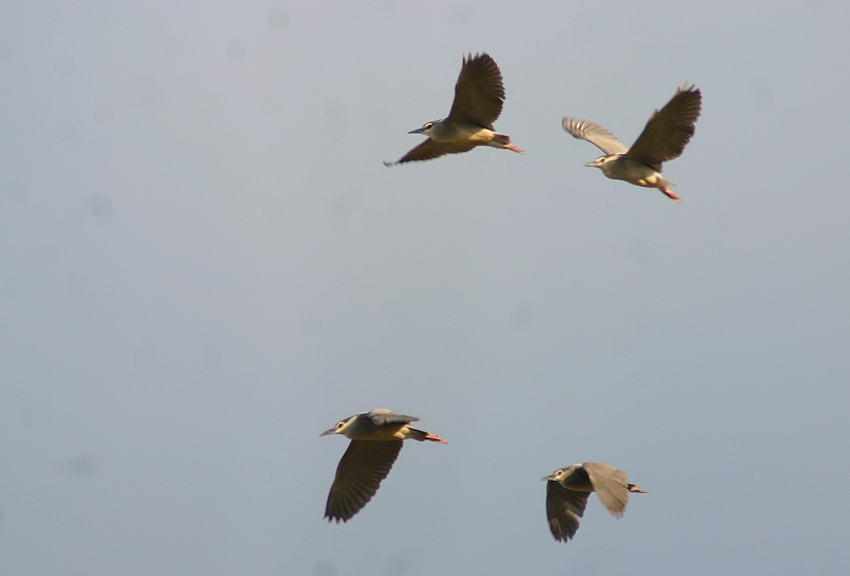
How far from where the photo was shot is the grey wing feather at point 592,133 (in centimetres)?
1872

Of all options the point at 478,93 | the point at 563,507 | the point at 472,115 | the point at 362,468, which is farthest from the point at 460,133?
the point at 563,507

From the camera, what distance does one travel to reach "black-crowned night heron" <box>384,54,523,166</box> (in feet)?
49.6

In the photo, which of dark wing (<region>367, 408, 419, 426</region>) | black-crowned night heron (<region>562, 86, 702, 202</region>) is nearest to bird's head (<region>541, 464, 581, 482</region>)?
dark wing (<region>367, 408, 419, 426</region>)

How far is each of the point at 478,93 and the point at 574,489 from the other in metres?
6.04

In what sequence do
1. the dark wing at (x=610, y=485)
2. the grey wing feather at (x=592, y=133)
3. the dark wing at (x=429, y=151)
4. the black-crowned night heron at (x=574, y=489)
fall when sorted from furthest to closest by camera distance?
1. the grey wing feather at (x=592, y=133)
2. the dark wing at (x=429, y=151)
3. the black-crowned night heron at (x=574, y=489)
4. the dark wing at (x=610, y=485)

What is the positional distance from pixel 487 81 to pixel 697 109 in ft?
10.1

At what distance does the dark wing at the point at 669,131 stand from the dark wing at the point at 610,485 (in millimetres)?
4952

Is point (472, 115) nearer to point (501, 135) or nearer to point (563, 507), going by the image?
point (501, 135)

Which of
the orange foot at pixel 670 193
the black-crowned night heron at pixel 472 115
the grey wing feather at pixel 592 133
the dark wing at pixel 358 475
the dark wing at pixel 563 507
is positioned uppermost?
the grey wing feather at pixel 592 133

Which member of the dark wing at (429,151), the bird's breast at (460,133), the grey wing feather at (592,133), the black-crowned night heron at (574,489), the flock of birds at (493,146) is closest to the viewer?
the black-crowned night heron at (574,489)

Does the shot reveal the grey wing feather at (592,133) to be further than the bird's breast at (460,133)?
Yes

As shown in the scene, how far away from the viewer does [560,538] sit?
1473 centimetres

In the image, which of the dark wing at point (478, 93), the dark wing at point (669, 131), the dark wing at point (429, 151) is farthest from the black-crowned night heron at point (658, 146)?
the dark wing at point (429, 151)

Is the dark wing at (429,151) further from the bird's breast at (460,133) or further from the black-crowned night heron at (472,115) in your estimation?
the bird's breast at (460,133)
